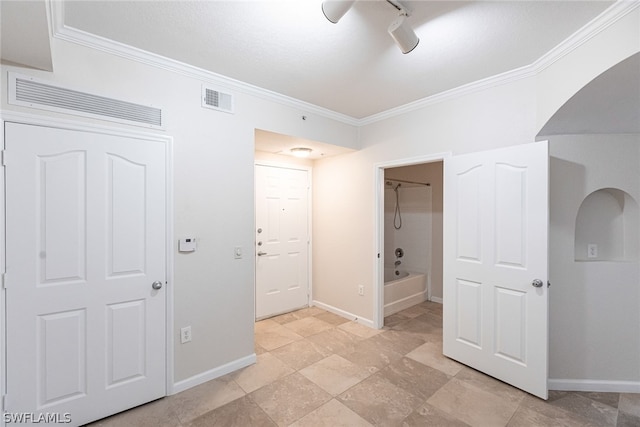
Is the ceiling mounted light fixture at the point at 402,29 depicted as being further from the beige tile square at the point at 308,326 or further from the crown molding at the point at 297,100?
the beige tile square at the point at 308,326

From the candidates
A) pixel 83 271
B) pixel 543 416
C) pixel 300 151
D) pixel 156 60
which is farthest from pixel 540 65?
pixel 83 271

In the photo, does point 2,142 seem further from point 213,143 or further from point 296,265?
point 296,265

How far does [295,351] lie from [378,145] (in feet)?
8.36

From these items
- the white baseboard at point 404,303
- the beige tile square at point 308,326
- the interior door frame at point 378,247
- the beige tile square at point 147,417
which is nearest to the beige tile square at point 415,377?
the interior door frame at point 378,247

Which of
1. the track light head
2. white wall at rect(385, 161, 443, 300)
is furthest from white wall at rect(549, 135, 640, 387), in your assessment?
white wall at rect(385, 161, 443, 300)

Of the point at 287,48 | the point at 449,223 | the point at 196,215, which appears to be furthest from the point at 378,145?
the point at 196,215

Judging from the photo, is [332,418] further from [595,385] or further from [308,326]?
[595,385]

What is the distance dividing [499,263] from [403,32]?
1.98 m

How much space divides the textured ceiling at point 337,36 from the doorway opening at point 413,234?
6.51 feet

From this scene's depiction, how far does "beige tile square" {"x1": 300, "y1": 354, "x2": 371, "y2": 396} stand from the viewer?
2.32 m

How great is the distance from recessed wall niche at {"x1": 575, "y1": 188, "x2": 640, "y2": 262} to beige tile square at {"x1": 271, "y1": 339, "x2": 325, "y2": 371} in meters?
2.56

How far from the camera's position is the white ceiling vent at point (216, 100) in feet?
7.84

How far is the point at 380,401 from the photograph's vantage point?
2139 millimetres

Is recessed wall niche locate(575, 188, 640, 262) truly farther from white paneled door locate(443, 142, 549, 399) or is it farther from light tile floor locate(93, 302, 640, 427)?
light tile floor locate(93, 302, 640, 427)
